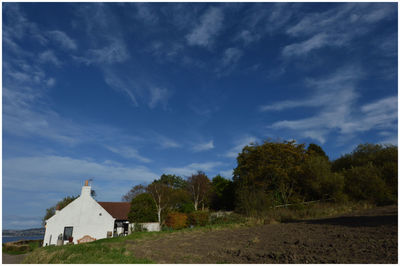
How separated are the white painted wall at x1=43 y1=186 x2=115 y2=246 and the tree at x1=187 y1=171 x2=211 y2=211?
15006 millimetres

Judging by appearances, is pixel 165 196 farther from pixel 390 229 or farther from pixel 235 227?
pixel 390 229

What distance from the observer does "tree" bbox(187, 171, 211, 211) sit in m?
34.8

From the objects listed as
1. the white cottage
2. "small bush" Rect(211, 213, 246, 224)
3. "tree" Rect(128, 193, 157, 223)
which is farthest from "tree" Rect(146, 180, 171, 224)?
"small bush" Rect(211, 213, 246, 224)

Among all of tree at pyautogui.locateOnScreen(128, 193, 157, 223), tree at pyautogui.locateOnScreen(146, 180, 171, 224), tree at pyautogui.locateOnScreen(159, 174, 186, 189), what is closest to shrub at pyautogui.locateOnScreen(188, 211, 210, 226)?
tree at pyautogui.locateOnScreen(128, 193, 157, 223)

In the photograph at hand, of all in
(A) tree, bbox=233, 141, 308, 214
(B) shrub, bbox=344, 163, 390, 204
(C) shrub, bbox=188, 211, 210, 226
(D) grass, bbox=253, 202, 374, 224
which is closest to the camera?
(D) grass, bbox=253, 202, 374, 224

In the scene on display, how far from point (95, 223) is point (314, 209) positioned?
1757 cm

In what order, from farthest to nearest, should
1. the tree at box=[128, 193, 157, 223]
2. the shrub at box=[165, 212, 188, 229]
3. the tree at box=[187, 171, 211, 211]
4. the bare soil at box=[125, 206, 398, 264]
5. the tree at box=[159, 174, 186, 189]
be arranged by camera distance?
1. the tree at box=[159, 174, 186, 189]
2. the tree at box=[187, 171, 211, 211]
3. the tree at box=[128, 193, 157, 223]
4. the shrub at box=[165, 212, 188, 229]
5. the bare soil at box=[125, 206, 398, 264]

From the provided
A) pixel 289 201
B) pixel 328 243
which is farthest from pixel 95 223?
pixel 328 243

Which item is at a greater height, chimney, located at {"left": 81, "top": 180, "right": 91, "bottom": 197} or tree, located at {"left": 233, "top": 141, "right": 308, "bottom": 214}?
tree, located at {"left": 233, "top": 141, "right": 308, "bottom": 214}

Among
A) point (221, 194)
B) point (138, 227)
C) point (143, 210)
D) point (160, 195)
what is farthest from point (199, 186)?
point (138, 227)

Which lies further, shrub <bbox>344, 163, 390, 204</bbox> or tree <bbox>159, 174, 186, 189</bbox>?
tree <bbox>159, 174, 186, 189</bbox>

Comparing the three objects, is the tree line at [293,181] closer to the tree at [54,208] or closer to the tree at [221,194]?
the tree at [221,194]

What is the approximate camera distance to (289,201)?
20.5m

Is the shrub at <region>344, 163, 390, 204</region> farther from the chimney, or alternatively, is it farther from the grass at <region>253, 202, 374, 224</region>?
the chimney
